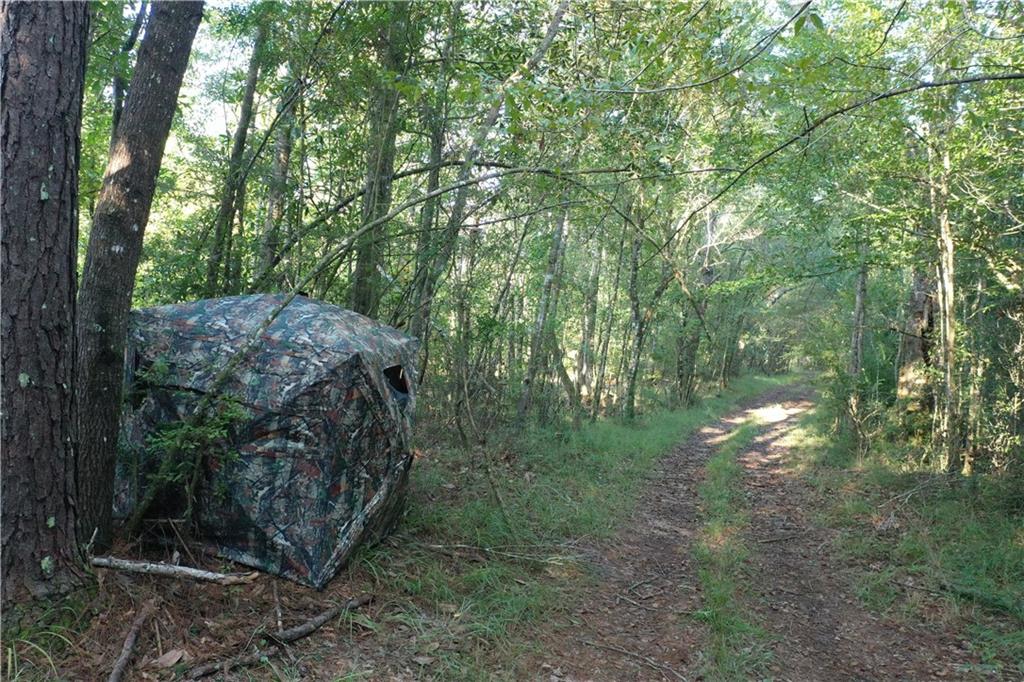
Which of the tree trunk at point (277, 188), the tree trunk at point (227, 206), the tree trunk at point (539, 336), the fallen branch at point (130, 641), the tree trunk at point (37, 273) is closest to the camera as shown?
the tree trunk at point (37, 273)

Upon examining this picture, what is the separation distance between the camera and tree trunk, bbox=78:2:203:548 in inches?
150

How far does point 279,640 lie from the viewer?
12.7 feet

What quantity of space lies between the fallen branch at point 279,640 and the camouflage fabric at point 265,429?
26 cm

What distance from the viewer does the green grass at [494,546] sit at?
450cm

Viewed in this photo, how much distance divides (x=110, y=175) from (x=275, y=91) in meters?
4.14

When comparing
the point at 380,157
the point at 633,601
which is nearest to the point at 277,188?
the point at 380,157

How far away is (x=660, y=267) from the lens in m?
18.8

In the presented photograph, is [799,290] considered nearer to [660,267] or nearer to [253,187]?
[660,267]

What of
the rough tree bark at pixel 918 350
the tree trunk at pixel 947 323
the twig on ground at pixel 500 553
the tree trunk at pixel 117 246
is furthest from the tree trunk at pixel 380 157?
the rough tree bark at pixel 918 350

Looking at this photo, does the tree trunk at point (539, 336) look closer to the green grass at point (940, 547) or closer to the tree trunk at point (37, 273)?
the green grass at point (940, 547)

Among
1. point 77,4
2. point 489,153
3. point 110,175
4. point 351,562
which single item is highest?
point 489,153

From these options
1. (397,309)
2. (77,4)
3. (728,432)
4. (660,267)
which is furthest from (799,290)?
(77,4)

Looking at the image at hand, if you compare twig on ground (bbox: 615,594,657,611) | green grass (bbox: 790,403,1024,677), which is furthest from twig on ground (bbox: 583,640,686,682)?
green grass (bbox: 790,403,1024,677)

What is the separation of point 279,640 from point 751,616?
153 inches
